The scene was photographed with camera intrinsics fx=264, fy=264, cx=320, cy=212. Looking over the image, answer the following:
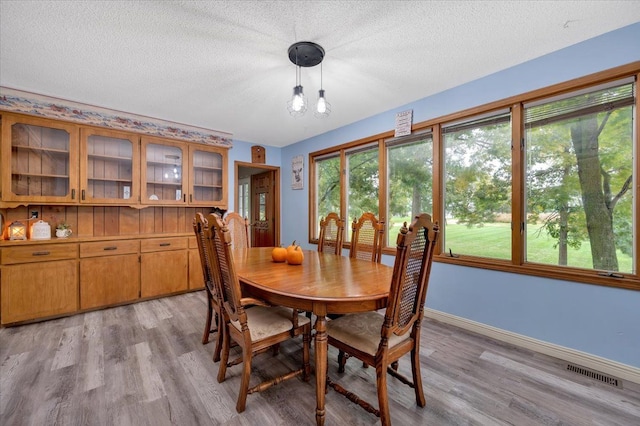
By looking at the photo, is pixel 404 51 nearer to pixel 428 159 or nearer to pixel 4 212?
pixel 428 159

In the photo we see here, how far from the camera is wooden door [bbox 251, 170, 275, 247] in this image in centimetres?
528

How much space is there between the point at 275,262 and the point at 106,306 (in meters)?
2.55

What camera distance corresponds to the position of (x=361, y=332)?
1.54 meters

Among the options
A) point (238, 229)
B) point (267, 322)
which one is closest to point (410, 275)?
point (267, 322)

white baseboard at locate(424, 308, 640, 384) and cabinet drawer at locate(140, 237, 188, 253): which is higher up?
cabinet drawer at locate(140, 237, 188, 253)

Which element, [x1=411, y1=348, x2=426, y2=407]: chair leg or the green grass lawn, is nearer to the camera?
[x1=411, y1=348, x2=426, y2=407]: chair leg

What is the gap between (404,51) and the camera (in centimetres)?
213

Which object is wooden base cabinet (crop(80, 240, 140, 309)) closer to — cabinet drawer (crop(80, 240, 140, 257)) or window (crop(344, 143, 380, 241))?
cabinet drawer (crop(80, 240, 140, 257))

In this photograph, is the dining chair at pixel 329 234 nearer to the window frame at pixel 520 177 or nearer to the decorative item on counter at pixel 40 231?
the window frame at pixel 520 177

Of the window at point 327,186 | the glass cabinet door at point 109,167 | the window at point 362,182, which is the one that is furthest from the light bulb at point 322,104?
the glass cabinet door at point 109,167

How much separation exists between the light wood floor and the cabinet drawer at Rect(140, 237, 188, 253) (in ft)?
3.95

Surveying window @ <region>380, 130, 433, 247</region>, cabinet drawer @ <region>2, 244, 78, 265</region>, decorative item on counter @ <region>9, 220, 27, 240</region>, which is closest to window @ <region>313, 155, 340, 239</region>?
window @ <region>380, 130, 433, 247</region>

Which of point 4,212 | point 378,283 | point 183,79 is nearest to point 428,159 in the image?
point 378,283

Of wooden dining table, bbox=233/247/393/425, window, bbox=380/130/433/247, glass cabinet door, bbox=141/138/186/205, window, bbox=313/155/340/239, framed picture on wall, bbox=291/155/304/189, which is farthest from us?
framed picture on wall, bbox=291/155/304/189
